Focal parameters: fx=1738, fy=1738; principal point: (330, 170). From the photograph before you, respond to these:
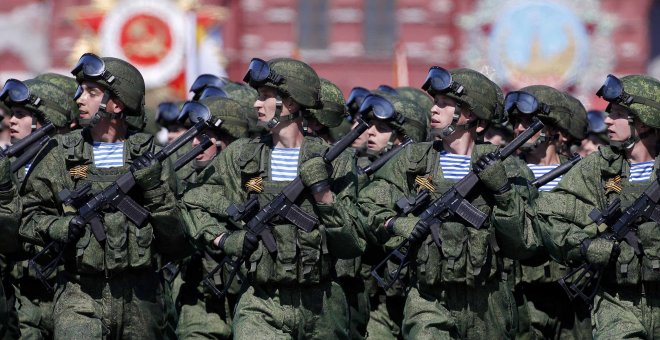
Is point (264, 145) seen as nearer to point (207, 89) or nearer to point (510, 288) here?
point (510, 288)

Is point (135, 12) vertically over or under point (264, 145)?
under

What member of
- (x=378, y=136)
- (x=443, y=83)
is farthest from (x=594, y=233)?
(x=378, y=136)

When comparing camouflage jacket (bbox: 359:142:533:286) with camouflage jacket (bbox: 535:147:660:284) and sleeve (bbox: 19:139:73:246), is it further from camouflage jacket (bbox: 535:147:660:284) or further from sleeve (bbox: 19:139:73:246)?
sleeve (bbox: 19:139:73:246)

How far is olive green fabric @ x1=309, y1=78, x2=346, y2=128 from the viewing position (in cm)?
1350

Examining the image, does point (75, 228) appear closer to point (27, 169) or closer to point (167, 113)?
point (27, 169)

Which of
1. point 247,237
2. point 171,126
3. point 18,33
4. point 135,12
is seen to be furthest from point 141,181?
point 18,33

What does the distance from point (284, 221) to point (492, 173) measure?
139 centimetres

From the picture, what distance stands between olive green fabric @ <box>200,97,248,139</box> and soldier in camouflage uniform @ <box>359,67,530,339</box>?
186 centimetres

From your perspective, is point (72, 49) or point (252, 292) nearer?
point (252, 292)

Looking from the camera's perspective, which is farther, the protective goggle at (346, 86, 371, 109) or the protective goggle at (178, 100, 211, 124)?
the protective goggle at (346, 86, 371, 109)

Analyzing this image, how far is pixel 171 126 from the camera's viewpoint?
15.4 meters

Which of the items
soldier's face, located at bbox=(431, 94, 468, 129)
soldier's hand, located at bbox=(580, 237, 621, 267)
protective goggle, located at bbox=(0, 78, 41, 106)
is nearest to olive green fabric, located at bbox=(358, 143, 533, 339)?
soldier's face, located at bbox=(431, 94, 468, 129)

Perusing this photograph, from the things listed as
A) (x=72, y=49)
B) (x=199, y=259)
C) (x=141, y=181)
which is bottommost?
(x=72, y=49)

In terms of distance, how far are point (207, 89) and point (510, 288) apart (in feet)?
13.1
